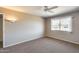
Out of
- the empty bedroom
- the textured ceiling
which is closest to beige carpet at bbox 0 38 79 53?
the empty bedroom

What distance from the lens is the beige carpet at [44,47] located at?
137cm

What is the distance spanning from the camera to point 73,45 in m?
1.33

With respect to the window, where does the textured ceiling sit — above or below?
above

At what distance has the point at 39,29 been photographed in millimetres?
1521

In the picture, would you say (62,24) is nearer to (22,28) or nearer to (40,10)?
(40,10)

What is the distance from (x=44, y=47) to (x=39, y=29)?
34cm

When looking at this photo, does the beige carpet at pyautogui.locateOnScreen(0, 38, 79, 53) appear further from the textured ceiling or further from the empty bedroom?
the textured ceiling

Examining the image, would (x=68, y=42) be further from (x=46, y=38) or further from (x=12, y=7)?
(x=12, y=7)

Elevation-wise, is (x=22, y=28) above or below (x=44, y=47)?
above

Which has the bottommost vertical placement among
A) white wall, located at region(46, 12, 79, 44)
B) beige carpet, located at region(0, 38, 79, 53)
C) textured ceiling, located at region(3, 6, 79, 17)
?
beige carpet, located at region(0, 38, 79, 53)

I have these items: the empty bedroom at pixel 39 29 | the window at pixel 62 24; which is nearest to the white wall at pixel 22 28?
the empty bedroom at pixel 39 29

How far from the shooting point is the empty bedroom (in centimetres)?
133

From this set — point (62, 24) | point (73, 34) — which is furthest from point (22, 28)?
point (73, 34)
